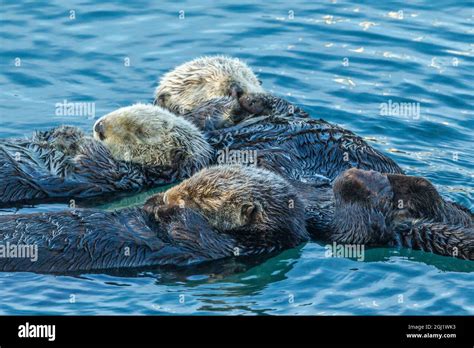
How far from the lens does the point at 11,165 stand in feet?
28.9

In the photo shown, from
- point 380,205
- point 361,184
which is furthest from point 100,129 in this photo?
point 380,205

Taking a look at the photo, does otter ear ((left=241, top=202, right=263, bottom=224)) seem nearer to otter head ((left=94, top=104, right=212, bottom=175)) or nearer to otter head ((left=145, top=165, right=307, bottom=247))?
otter head ((left=145, top=165, right=307, bottom=247))

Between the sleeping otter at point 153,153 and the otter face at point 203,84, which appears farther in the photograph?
the otter face at point 203,84

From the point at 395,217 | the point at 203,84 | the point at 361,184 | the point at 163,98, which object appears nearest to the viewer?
the point at 361,184

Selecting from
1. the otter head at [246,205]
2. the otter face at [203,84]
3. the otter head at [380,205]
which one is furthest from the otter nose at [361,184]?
the otter face at [203,84]

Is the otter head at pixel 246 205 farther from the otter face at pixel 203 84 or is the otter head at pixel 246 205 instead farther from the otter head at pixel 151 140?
the otter face at pixel 203 84

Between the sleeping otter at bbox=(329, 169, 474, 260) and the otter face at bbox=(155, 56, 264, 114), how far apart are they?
2.65 meters

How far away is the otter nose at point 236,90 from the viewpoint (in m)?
10.4

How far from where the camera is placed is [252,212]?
7.68 meters

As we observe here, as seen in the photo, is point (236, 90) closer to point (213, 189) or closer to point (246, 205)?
point (213, 189)

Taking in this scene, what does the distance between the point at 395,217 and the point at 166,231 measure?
1.83 m
